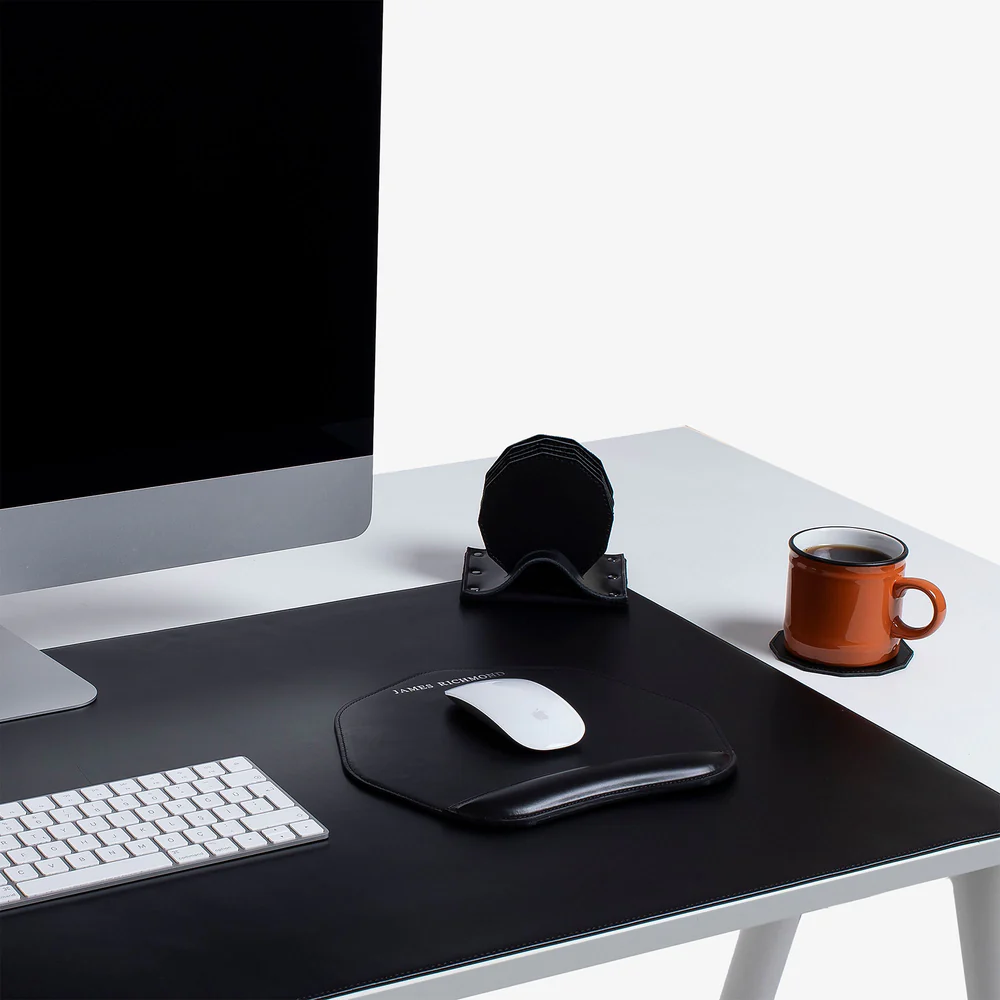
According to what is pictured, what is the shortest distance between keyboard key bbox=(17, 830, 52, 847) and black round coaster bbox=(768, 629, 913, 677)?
605 mm

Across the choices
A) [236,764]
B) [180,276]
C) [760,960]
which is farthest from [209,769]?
[760,960]

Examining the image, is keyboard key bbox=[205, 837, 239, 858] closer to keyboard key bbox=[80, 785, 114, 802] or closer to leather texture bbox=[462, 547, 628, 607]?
keyboard key bbox=[80, 785, 114, 802]

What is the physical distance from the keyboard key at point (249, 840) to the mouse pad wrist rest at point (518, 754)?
94 mm

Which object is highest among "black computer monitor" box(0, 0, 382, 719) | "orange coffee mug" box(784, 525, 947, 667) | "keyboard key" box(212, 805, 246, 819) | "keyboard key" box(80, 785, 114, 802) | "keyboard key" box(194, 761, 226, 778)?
"black computer monitor" box(0, 0, 382, 719)

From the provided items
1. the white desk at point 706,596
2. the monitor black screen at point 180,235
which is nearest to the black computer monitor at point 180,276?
the monitor black screen at point 180,235

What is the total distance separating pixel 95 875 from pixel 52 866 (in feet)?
0.09

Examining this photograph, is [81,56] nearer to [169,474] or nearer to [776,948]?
[169,474]

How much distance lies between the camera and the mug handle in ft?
3.74

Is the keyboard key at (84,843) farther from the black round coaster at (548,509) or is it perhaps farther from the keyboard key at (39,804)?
the black round coaster at (548,509)

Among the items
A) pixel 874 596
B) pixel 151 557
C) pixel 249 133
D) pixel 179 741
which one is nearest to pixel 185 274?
pixel 249 133

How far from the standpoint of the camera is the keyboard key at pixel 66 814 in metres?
0.88

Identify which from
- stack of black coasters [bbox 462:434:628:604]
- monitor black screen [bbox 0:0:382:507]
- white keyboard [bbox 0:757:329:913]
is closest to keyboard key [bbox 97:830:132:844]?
white keyboard [bbox 0:757:329:913]

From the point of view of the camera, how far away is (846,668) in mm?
1163

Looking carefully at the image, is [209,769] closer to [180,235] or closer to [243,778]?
[243,778]
